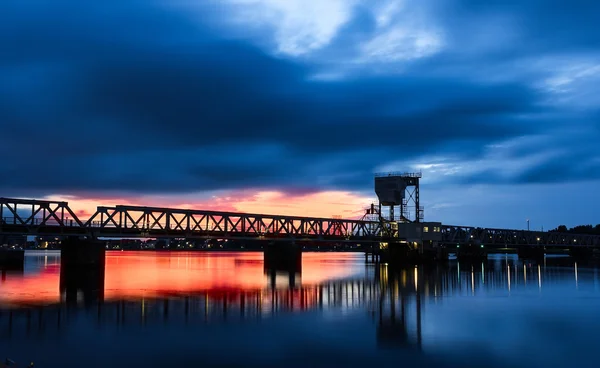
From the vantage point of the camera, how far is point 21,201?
83438 mm

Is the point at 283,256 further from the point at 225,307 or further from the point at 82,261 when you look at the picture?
the point at 225,307

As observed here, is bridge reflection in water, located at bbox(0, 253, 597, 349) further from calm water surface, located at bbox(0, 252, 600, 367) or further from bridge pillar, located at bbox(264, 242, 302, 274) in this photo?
bridge pillar, located at bbox(264, 242, 302, 274)

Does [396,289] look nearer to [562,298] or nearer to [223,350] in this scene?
[562,298]

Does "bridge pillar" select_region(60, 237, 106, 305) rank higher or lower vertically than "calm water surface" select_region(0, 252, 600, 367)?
higher

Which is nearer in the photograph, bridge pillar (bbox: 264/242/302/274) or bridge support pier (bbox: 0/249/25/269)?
bridge pillar (bbox: 264/242/302/274)

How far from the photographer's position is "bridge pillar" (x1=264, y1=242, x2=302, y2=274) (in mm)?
122125

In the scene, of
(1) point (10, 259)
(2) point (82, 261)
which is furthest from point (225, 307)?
(1) point (10, 259)

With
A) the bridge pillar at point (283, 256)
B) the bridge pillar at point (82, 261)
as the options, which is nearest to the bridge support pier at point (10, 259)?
the bridge pillar at point (82, 261)

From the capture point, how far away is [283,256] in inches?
4911

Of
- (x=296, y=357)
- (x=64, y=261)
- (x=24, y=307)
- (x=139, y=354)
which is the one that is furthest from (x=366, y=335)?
(x=64, y=261)

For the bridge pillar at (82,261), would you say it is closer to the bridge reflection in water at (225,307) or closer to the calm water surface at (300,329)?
the bridge reflection in water at (225,307)

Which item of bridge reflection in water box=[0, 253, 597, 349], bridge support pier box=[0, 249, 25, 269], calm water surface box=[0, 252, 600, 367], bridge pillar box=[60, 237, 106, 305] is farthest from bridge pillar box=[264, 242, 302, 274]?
calm water surface box=[0, 252, 600, 367]

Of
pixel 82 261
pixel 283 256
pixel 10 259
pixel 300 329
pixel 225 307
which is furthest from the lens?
pixel 10 259

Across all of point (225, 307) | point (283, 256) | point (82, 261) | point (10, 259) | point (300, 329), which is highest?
point (82, 261)
